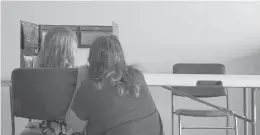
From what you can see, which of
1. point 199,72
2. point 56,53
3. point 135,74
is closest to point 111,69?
point 135,74

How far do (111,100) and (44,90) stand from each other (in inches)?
18.3

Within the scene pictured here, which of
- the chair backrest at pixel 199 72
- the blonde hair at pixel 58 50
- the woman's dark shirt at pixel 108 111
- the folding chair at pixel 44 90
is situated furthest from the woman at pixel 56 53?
the chair backrest at pixel 199 72

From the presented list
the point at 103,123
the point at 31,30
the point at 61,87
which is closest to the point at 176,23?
the point at 31,30

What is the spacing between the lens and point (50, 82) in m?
1.78

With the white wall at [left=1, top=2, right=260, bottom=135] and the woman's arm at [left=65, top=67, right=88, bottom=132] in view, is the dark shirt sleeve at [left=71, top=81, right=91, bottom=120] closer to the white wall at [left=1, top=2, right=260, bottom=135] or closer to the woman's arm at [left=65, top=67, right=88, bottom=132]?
the woman's arm at [left=65, top=67, right=88, bottom=132]

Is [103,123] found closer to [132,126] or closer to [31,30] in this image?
Result: [132,126]

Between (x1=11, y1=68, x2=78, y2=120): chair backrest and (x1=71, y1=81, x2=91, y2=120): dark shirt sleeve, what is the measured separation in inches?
9.1

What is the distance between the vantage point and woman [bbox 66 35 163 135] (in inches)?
58.4

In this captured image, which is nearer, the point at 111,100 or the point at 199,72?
the point at 111,100

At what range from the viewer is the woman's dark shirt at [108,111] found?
4.85 feet

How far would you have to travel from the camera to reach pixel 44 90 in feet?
5.90

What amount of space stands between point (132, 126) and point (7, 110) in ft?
9.11

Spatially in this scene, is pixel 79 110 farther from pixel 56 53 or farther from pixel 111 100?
pixel 56 53

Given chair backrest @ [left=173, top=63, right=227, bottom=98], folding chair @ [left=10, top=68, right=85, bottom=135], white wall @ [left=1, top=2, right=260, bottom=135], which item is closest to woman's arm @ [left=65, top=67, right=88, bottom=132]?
folding chair @ [left=10, top=68, right=85, bottom=135]
